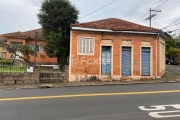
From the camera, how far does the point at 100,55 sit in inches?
612

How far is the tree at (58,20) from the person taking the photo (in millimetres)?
20552

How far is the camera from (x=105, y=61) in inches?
620

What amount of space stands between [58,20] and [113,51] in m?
9.21

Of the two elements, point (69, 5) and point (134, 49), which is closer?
point (134, 49)

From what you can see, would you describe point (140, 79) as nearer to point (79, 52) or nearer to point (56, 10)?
point (79, 52)

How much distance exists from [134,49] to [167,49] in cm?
2946

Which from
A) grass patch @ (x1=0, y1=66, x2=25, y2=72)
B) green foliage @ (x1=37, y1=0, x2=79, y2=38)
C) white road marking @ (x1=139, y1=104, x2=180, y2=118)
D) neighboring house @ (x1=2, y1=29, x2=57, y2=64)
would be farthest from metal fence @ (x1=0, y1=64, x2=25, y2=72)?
neighboring house @ (x1=2, y1=29, x2=57, y2=64)

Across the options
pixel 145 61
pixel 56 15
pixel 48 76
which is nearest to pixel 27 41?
pixel 56 15

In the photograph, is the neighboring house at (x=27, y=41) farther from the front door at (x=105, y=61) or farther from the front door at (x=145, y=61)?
→ the front door at (x=145, y=61)

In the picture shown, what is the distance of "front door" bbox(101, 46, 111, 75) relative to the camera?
15.7 metres

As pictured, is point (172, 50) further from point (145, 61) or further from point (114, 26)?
point (114, 26)

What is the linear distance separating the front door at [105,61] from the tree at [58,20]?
6.20 metres

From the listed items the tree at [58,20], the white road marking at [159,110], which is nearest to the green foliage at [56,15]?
the tree at [58,20]

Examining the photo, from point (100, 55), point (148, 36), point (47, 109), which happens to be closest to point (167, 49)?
point (148, 36)
